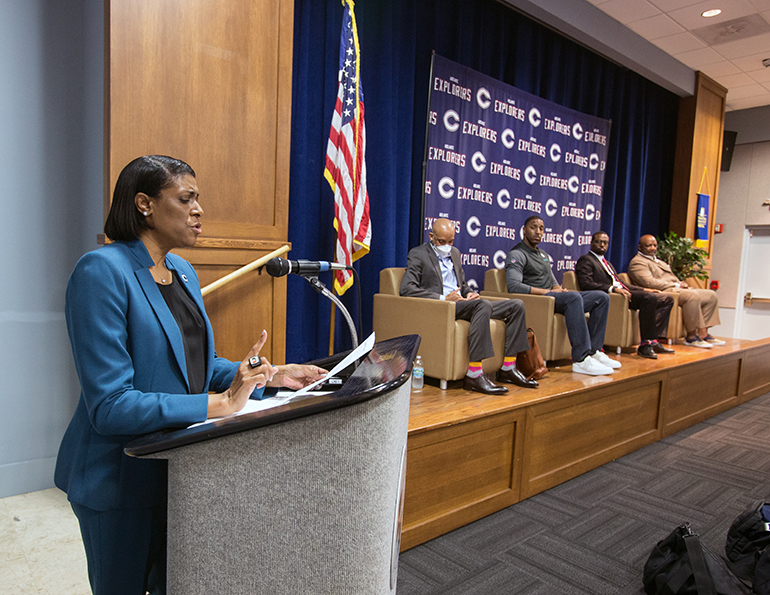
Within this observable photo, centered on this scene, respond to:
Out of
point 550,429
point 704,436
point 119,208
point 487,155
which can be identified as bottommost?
point 704,436

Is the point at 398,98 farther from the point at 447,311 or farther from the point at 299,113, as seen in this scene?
the point at 447,311

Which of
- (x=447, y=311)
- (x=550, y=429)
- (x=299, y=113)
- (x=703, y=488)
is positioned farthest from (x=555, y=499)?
(x=299, y=113)

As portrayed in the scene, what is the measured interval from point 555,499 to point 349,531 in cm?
210

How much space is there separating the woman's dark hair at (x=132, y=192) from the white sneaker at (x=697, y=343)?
501cm

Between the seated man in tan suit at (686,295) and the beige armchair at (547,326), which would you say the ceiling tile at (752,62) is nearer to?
the seated man in tan suit at (686,295)

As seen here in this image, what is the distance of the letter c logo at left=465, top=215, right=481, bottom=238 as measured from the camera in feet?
14.0

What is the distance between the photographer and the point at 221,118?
220 centimetres

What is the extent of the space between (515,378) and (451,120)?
2032 mm

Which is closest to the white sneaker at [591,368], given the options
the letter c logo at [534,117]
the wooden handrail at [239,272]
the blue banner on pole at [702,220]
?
the wooden handrail at [239,272]

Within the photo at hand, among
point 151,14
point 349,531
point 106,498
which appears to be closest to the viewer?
point 349,531

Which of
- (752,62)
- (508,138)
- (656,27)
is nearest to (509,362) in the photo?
(508,138)

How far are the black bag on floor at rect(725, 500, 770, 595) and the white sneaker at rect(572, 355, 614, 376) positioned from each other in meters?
1.33

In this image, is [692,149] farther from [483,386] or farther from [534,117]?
[483,386]

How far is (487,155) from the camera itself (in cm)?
438
